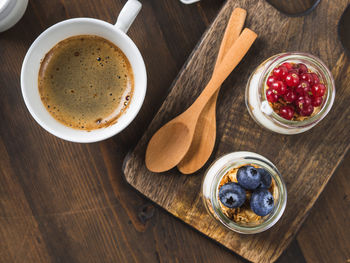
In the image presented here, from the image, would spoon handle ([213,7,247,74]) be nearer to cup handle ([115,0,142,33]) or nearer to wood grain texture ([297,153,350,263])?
cup handle ([115,0,142,33])

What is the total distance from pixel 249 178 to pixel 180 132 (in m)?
0.23

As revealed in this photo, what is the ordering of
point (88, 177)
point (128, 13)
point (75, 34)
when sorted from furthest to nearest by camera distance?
1. point (88, 177)
2. point (75, 34)
3. point (128, 13)

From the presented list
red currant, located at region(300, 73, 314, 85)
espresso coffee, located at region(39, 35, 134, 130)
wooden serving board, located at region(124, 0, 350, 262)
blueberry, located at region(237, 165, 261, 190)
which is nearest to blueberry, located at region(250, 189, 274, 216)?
blueberry, located at region(237, 165, 261, 190)

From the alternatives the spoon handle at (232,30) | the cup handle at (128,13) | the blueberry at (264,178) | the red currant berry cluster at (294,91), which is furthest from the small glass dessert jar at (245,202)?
the cup handle at (128,13)

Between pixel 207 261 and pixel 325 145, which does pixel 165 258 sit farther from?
pixel 325 145

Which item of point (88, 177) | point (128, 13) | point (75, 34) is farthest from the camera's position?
point (88, 177)

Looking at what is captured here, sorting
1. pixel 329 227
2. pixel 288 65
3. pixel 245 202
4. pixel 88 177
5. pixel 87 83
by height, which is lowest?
pixel 329 227

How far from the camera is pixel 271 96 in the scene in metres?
0.81

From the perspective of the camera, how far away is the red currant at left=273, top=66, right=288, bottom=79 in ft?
2.62

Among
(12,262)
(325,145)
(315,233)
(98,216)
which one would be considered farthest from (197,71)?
(12,262)

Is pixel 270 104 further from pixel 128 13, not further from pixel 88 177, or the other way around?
pixel 88 177

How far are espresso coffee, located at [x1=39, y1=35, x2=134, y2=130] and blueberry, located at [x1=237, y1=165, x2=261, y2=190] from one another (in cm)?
34

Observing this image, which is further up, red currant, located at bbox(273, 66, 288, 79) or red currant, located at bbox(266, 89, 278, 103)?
red currant, located at bbox(273, 66, 288, 79)

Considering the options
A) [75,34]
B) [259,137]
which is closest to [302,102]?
[259,137]
